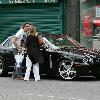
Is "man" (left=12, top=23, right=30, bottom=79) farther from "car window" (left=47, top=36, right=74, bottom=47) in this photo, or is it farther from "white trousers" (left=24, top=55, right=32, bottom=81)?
"car window" (left=47, top=36, right=74, bottom=47)

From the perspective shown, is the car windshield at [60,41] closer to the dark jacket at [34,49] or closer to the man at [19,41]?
the man at [19,41]

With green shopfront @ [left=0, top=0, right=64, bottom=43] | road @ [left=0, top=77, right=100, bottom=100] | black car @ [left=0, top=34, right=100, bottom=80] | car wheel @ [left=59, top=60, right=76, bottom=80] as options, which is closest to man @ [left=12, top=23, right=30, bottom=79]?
road @ [left=0, top=77, right=100, bottom=100]

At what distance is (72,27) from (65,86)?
952 centimetres

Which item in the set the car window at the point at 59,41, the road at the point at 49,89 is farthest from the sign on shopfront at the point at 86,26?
the road at the point at 49,89

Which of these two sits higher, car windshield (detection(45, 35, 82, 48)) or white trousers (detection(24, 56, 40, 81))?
car windshield (detection(45, 35, 82, 48))

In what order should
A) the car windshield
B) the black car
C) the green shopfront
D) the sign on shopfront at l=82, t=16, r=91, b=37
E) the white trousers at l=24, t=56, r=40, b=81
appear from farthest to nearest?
1. the green shopfront
2. the sign on shopfront at l=82, t=16, r=91, b=37
3. the car windshield
4. the white trousers at l=24, t=56, r=40, b=81
5. the black car

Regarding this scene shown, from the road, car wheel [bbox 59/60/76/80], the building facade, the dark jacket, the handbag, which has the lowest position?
the road

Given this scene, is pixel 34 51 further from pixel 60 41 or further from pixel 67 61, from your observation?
pixel 60 41

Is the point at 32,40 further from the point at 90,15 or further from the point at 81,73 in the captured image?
the point at 90,15

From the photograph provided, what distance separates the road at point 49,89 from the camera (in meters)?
11.6

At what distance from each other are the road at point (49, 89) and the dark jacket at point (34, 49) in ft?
2.27

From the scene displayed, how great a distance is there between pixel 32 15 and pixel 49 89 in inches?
421

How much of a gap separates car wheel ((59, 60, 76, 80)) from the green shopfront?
8256mm

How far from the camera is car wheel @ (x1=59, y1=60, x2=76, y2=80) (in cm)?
1482
